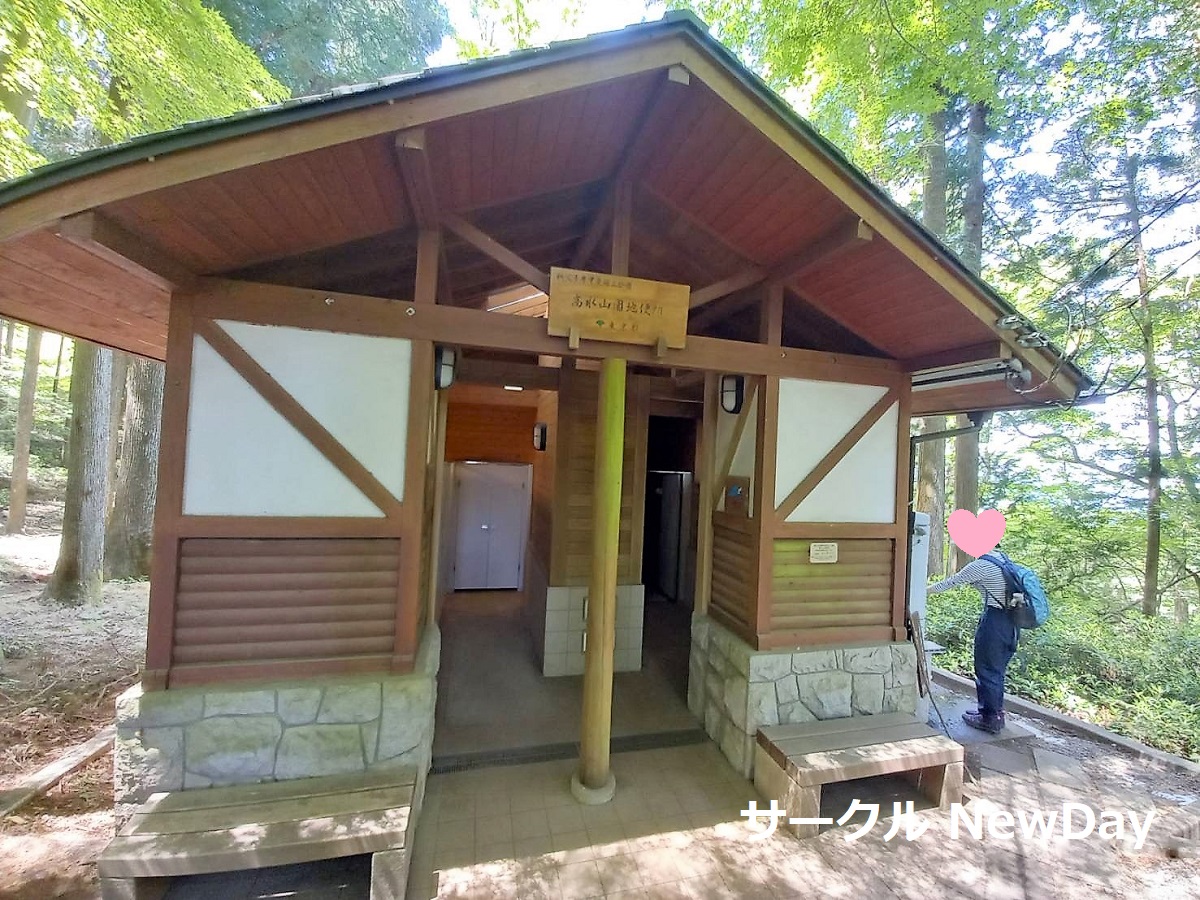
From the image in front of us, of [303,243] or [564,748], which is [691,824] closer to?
[564,748]

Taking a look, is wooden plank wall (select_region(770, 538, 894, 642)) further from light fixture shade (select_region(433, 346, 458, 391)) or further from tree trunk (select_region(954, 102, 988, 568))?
tree trunk (select_region(954, 102, 988, 568))

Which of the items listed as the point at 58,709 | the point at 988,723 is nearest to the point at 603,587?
the point at 988,723

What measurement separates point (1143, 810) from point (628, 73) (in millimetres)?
5330

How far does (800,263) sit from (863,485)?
1.69 meters

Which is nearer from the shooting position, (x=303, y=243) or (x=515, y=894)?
(x=515, y=894)

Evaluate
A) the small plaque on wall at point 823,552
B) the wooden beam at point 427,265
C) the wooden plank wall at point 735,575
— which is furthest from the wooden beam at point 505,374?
the small plaque on wall at point 823,552

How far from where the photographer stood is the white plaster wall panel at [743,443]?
370 cm

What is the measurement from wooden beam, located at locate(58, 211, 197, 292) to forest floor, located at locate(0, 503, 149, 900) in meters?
2.86

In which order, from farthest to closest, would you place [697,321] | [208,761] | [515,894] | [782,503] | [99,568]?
1. [99,568]
2. [697,321]
3. [782,503]
4. [208,761]
5. [515,894]

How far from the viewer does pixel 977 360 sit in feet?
10.7

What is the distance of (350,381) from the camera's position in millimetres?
2744

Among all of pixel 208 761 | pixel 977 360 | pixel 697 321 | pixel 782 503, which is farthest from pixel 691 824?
pixel 697 321

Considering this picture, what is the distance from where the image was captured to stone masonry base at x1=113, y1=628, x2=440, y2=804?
8.07ft

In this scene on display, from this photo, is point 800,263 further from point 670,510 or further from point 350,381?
point 670,510
